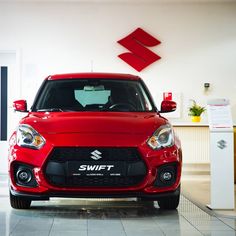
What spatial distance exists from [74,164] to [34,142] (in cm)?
36

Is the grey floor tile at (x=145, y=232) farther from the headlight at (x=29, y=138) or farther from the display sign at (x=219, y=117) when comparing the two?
the display sign at (x=219, y=117)

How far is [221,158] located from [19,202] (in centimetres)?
175

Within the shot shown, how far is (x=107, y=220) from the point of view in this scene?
387cm

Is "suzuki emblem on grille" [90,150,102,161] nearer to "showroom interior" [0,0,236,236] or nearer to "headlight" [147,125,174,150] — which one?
"headlight" [147,125,174,150]

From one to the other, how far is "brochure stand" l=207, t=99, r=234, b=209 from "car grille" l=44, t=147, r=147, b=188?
2.83 ft

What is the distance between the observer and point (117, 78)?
4.76m

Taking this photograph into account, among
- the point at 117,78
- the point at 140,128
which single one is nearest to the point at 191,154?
the point at 117,78

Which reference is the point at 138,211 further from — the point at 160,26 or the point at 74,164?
the point at 160,26

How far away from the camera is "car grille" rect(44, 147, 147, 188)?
3.69m

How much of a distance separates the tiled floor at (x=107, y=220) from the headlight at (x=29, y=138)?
0.58 meters

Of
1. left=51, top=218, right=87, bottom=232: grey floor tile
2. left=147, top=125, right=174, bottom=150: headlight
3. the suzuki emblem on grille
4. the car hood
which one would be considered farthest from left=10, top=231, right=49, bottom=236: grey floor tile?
left=147, top=125, right=174, bottom=150: headlight

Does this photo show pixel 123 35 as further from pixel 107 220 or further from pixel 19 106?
pixel 107 220

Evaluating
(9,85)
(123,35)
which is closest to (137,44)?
(123,35)

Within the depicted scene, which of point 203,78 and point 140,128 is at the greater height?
point 203,78
